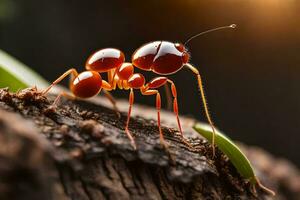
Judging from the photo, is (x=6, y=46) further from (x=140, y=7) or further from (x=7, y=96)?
(x=7, y=96)

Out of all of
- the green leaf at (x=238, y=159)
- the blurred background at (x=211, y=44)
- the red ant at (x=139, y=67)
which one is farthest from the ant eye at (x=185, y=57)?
the blurred background at (x=211, y=44)

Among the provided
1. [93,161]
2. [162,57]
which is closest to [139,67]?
[162,57]

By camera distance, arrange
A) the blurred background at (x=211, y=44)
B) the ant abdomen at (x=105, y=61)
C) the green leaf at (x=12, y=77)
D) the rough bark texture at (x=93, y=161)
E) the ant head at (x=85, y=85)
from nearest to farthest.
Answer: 1. the rough bark texture at (x=93, y=161)
2. the ant head at (x=85, y=85)
3. the ant abdomen at (x=105, y=61)
4. the green leaf at (x=12, y=77)
5. the blurred background at (x=211, y=44)

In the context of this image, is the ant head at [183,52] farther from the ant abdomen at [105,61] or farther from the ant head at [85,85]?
the ant head at [85,85]

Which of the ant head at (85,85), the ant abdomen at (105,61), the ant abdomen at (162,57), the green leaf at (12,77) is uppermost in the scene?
the ant abdomen at (162,57)

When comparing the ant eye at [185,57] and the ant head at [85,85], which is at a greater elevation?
the ant eye at [185,57]

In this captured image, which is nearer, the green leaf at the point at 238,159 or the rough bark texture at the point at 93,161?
the rough bark texture at the point at 93,161

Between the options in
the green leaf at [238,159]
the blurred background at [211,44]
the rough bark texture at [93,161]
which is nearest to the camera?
the rough bark texture at [93,161]
